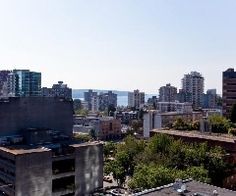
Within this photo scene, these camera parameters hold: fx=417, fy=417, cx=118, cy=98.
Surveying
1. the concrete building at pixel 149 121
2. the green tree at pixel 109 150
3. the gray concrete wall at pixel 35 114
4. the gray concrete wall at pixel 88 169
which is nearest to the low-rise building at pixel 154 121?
the concrete building at pixel 149 121

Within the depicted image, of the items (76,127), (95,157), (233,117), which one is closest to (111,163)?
(95,157)

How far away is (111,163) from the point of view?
69688 millimetres

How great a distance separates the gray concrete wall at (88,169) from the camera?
6334 cm

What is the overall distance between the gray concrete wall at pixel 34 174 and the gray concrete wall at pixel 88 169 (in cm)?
573

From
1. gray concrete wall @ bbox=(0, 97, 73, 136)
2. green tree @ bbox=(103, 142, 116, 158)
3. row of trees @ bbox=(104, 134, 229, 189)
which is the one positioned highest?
gray concrete wall @ bbox=(0, 97, 73, 136)

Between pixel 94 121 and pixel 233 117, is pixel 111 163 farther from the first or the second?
pixel 94 121

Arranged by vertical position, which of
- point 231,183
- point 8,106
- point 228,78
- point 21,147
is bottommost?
point 231,183

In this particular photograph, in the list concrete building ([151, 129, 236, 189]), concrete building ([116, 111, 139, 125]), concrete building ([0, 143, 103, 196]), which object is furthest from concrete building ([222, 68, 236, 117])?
concrete building ([0, 143, 103, 196])

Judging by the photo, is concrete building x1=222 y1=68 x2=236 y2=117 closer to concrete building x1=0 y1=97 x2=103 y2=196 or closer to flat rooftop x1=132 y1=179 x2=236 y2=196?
concrete building x1=0 y1=97 x2=103 y2=196

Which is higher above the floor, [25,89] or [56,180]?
[25,89]

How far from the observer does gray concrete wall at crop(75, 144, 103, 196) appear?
63344 mm

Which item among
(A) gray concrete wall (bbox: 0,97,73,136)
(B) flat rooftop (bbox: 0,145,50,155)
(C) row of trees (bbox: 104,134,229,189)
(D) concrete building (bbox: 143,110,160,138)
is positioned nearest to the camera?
(B) flat rooftop (bbox: 0,145,50,155)

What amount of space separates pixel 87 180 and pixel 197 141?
20930 mm

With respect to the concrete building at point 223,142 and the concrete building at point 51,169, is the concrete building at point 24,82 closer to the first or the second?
the concrete building at point 223,142
